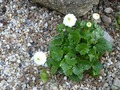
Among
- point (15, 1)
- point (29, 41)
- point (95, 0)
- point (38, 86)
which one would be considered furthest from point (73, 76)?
point (15, 1)

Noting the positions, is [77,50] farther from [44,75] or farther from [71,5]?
[71,5]

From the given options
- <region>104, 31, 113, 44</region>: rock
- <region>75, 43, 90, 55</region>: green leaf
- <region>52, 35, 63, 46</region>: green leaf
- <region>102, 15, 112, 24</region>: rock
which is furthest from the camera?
<region>102, 15, 112, 24</region>: rock

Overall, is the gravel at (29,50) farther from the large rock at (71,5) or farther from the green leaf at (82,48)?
the green leaf at (82,48)

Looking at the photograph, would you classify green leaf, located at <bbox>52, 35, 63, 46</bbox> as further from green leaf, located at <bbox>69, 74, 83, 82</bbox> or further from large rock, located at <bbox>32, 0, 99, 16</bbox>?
large rock, located at <bbox>32, 0, 99, 16</bbox>

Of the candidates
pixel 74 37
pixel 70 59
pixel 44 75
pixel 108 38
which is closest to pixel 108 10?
pixel 108 38

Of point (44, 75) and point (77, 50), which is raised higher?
point (77, 50)

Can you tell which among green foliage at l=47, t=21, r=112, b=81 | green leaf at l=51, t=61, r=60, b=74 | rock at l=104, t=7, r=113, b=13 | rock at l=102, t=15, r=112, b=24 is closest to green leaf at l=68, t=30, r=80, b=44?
green foliage at l=47, t=21, r=112, b=81

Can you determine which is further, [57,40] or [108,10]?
[108,10]

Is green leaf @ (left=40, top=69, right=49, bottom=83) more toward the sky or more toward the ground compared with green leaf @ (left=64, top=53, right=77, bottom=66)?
more toward the ground
